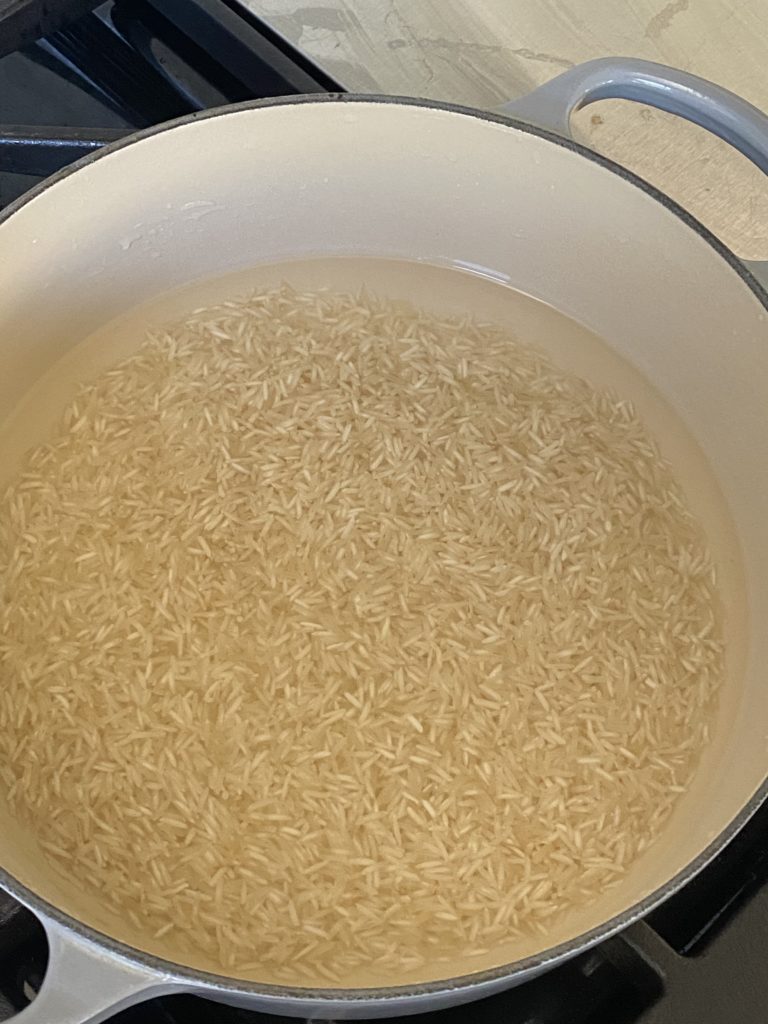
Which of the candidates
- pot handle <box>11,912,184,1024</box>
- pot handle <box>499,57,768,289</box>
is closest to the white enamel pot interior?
pot handle <box>499,57,768,289</box>

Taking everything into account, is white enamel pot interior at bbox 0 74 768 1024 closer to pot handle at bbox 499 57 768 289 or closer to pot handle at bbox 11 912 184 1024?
pot handle at bbox 499 57 768 289

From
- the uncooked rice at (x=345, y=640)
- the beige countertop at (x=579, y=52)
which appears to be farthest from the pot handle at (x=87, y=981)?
the beige countertop at (x=579, y=52)

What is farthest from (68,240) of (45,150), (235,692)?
(235,692)

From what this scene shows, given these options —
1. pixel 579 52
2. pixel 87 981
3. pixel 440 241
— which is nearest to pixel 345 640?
pixel 87 981

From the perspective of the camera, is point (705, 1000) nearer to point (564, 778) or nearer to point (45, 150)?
point (564, 778)

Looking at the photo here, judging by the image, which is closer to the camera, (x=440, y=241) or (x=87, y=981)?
(x=87, y=981)

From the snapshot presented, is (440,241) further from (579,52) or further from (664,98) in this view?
(579,52)

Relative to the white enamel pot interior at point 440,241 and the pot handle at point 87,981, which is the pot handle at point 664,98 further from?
the pot handle at point 87,981
